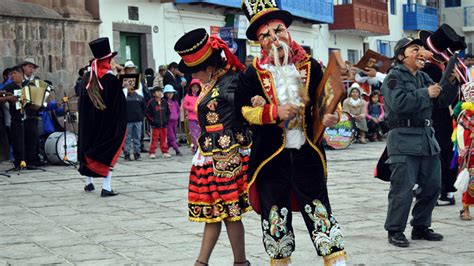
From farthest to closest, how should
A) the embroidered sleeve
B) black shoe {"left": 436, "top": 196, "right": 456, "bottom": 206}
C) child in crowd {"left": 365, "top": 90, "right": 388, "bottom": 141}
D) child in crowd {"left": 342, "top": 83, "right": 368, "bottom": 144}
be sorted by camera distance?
child in crowd {"left": 365, "top": 90, "right": 388, "bottom": 141} → child in crowd {"left": 342, "top": 83, "right": 368, "bottom": 144} → black shoe {"left": 436, "top": 196, "right": 456, "bottom": 206} → the embroidered sleeve

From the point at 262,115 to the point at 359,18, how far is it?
110ft

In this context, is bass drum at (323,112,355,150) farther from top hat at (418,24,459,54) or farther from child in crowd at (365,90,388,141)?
top hat at (418,24,459,54)

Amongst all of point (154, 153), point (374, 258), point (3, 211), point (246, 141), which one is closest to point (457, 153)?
point (374, 258)

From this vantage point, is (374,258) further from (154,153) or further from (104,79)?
(154,153)

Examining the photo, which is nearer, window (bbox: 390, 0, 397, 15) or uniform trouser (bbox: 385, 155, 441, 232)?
uniform trouser (bbox: 385, 155, 441, 232)

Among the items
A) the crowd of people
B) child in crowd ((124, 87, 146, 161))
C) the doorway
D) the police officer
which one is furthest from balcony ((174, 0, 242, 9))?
the police officer

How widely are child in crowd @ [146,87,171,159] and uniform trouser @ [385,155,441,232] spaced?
10.4 meters

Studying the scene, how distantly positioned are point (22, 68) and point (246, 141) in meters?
10.4

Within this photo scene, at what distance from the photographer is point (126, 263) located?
23.1 ft

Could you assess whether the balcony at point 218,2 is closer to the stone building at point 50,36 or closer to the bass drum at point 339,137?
the stone building at point 50,36

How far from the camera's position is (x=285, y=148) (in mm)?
5555

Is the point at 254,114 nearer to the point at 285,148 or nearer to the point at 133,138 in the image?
the point at 285,148

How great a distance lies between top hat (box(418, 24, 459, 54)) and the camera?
26.9 feet

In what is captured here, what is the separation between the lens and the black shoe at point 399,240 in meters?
7.36
